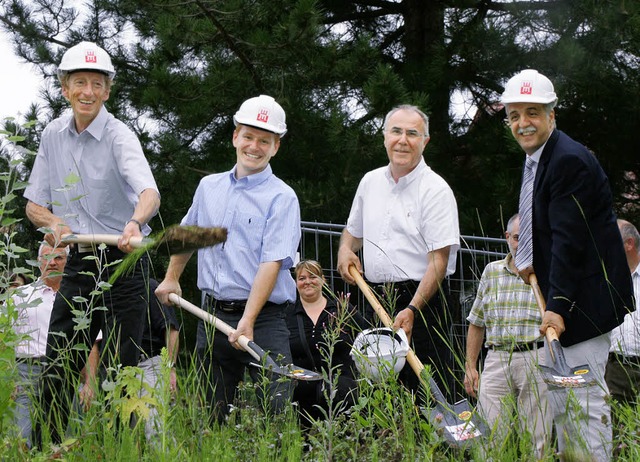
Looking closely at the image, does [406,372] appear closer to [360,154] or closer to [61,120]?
[61,120]

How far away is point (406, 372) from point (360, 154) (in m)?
3.82

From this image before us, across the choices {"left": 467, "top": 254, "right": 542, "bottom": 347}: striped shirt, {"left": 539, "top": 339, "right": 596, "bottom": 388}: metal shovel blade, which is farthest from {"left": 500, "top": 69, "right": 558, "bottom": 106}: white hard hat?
{"left": 467, "top": 254, "right": 542, "bottom": 347}: striped shirt

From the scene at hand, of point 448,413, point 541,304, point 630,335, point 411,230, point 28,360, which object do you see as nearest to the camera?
point 28,360

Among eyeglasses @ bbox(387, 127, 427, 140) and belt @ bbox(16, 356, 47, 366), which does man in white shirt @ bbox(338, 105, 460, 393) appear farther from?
belt @ bbox(16, 356, 47, 366)

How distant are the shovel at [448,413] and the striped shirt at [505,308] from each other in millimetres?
751

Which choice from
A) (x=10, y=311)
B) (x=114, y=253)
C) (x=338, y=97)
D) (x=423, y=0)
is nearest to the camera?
(x=10, y=311)

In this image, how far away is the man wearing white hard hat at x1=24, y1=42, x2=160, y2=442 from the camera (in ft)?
14.3

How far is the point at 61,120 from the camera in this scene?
464 cm

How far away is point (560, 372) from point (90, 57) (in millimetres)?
2344

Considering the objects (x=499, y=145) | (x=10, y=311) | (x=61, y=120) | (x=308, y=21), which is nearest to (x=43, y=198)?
(x=61, y=120)

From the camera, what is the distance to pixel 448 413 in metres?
3.84

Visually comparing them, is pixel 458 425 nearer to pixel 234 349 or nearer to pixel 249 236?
pixel 234 349

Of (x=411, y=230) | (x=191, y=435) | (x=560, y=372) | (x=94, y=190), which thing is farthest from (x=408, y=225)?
(x=191, y=435)

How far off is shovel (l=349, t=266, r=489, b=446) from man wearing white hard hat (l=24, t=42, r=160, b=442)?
103 cm
